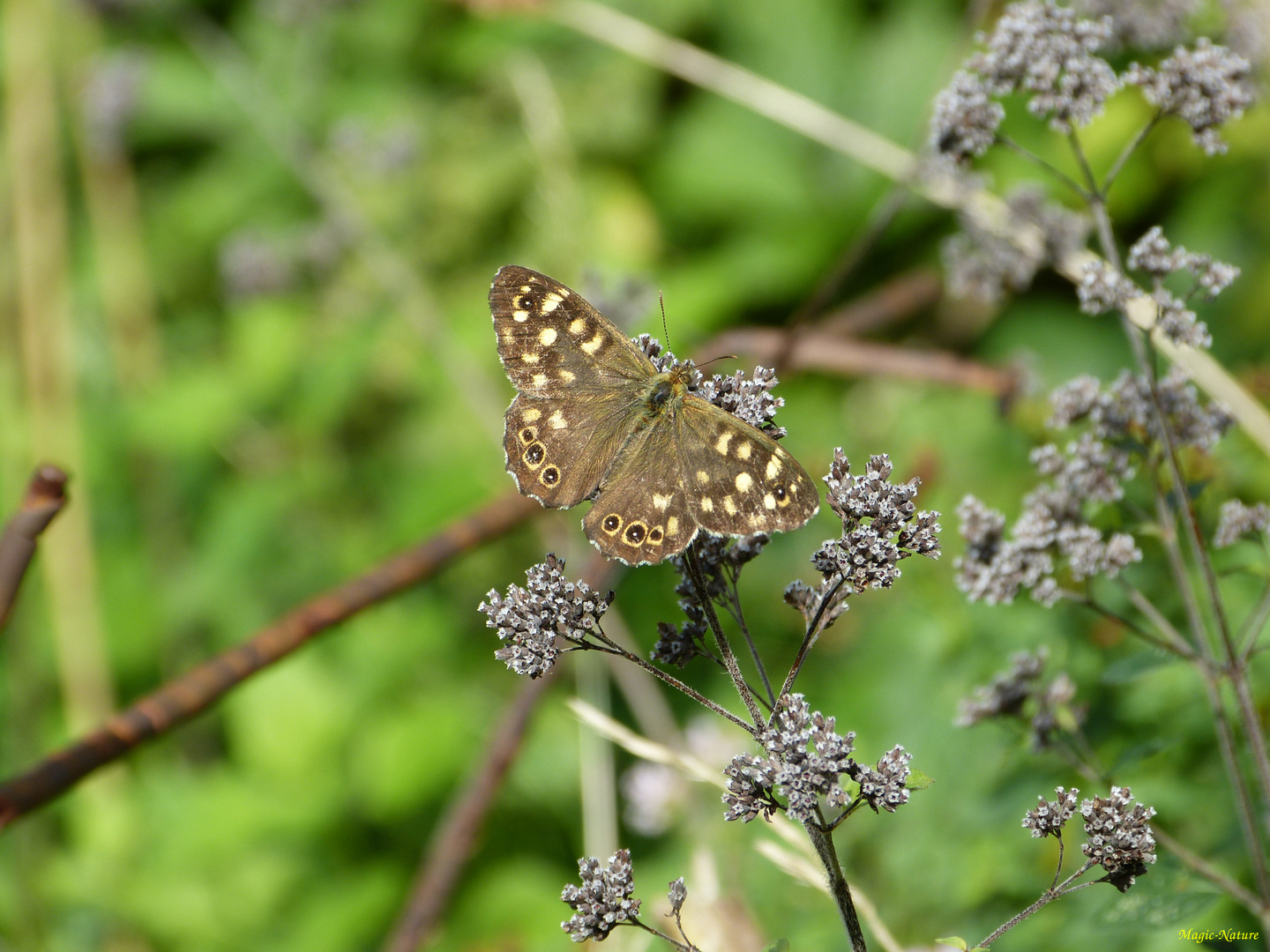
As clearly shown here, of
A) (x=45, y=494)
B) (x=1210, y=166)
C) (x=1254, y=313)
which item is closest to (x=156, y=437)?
(x=45, y=494)

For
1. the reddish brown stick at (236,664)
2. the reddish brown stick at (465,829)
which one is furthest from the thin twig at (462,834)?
the reddish brown stick at (236,664)

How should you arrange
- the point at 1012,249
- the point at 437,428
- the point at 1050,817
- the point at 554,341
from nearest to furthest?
the point at 1050,817, the point at 554,341, the point at 1012,249, the point at 437,428

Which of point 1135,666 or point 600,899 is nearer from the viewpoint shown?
point 600,899

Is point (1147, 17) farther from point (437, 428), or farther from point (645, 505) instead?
point (437, 428)

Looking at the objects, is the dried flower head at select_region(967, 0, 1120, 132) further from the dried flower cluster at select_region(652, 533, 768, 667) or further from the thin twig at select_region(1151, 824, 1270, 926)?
the thin twig at select_region(1151, 824, 1270, 926)

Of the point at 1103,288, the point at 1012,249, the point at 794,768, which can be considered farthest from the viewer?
the point at 1012,249

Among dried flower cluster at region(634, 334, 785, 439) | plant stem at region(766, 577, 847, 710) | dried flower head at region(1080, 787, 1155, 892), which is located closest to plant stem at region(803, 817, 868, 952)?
plant stem at region(766, 577, 847, 710)

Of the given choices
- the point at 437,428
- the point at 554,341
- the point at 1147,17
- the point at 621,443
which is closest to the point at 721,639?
the point at 621,443
